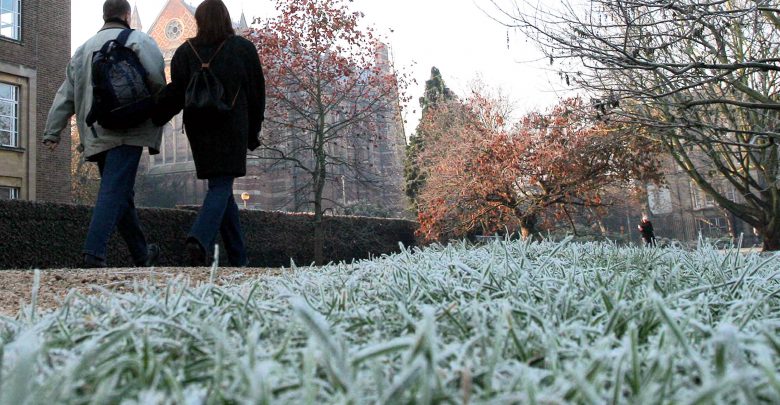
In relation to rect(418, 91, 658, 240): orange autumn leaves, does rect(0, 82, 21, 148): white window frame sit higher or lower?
higher

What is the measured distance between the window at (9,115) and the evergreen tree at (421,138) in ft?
39.4

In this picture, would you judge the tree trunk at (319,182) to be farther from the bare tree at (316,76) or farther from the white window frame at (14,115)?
the white window frame at (14,115)

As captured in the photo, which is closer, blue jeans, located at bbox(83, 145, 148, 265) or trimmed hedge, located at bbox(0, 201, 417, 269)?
blue jeans, located at bbox(83, 145, 148, 265)

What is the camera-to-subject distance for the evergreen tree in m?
25.7

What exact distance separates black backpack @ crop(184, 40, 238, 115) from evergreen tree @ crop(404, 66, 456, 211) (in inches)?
Result: 691

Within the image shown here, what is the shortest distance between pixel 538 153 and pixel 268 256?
6.18m

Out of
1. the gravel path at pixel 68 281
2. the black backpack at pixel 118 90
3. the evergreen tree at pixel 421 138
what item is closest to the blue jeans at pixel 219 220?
the gravel path at pixel 68 281

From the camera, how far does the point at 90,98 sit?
4086mm

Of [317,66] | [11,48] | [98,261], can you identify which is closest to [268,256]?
[317,66]

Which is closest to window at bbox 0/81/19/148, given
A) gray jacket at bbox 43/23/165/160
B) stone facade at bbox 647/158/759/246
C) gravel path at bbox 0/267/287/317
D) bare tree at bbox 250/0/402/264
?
bare tree at bbox 250/0/402/264

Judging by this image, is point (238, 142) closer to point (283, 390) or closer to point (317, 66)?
point (283, 390)

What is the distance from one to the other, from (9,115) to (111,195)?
13.4 metres

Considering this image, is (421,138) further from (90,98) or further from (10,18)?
(90,98)

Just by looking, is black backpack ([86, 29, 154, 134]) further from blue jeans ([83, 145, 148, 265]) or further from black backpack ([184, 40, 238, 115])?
black backpack ([184, 40, 238, 115])
